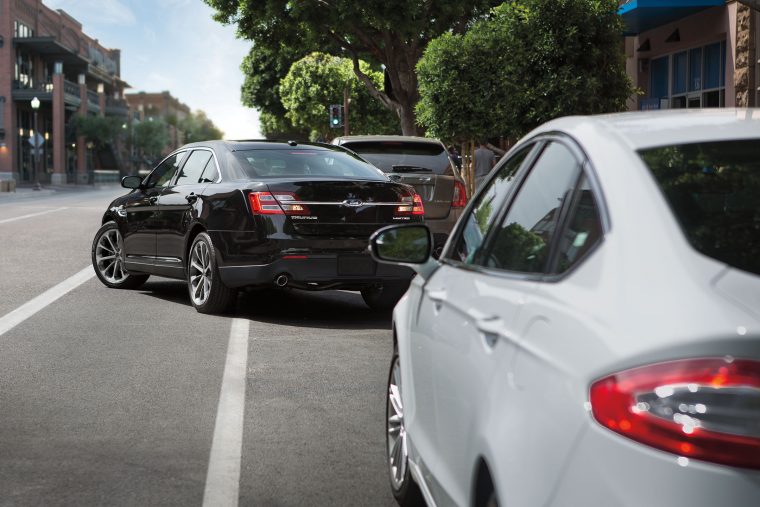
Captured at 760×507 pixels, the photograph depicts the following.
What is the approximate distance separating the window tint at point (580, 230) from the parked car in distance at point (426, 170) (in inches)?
461

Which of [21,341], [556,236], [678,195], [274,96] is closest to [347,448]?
[556,236]

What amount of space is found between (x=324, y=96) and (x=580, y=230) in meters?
64.0

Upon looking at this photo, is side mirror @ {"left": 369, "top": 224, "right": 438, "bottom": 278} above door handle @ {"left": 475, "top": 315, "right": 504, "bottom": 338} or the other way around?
above

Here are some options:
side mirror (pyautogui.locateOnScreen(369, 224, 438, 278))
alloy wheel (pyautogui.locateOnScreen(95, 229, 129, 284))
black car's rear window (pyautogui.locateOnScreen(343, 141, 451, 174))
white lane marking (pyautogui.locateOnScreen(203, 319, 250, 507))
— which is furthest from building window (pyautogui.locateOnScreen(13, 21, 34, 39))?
side mirror (pyautogui.locateOnScreen(369, 224, 438, 278))

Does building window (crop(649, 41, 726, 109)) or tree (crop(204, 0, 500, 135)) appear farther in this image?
tree (crop(204, 0, 500, 135))

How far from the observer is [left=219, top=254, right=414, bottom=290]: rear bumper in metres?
9.45

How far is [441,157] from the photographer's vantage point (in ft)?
50.0

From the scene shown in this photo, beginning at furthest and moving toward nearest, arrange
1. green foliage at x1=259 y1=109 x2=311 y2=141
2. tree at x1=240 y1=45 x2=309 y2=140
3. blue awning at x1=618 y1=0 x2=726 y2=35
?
green foliage at x1=259 y1=109 x2=311 y2=141, tree at x1=240 y1=45 x2=309 y2=140, blue awning at x1=618 y1=0 x2=726 y2=35

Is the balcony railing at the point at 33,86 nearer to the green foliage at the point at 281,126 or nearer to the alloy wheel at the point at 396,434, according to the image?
the green foliage at the point at 281,126

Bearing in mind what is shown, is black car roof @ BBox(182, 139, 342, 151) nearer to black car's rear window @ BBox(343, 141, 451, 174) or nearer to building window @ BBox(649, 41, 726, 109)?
black car's rear window @ BBox(343, 141, 451, 174)

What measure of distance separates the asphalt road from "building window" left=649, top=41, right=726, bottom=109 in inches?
474

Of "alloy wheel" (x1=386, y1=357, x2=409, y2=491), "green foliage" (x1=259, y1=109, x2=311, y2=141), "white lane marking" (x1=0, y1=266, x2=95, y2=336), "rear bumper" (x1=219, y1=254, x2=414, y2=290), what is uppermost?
"green foliage" (x1=259, y1=109, x2=311, y2=141)

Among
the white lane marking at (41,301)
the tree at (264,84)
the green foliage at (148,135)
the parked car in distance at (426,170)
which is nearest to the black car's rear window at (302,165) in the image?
the white lane marking at (41,301)

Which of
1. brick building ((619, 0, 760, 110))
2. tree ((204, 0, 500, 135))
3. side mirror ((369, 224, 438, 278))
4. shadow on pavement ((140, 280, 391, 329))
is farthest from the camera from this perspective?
tree ((204, 0, 500, 135))
